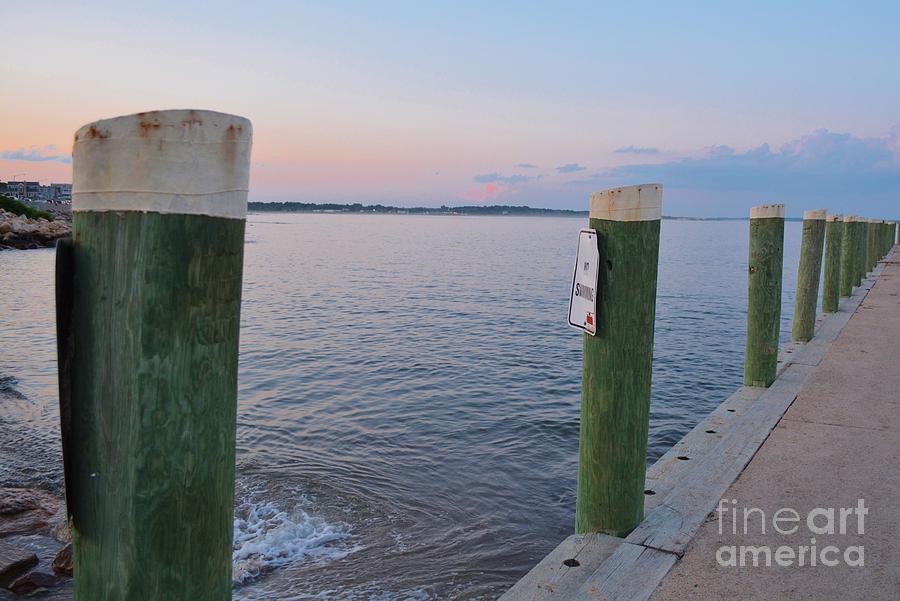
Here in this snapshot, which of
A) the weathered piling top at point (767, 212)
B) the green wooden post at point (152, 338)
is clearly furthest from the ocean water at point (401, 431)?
the green wooden post at point (152, 338)

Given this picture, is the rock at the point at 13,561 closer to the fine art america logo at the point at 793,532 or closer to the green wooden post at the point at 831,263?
the fine art america logo at the point at 793,532

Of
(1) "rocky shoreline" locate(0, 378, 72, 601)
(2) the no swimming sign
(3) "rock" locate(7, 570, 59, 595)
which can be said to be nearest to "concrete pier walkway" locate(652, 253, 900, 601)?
(2) the no swimming sign

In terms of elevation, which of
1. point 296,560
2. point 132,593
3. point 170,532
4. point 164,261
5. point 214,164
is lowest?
point 296,560

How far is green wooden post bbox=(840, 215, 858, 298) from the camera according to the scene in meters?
13.2

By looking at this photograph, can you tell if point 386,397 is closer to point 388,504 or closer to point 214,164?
point 388,504

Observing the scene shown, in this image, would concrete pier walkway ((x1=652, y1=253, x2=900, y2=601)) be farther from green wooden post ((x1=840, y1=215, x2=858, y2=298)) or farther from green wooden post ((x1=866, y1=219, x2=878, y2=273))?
green wooden post ((x1=866, y1=219, x2=878, y2=273))

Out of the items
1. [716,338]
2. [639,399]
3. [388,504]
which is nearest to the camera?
[639,399]

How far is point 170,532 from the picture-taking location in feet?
5.71

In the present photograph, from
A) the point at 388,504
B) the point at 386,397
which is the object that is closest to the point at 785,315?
the point at 386,397

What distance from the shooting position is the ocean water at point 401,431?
5.37m

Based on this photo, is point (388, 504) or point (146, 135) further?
point (388, 504)

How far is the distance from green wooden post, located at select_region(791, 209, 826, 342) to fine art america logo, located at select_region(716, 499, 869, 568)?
534cm

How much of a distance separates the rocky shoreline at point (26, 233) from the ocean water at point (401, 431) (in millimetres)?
23248

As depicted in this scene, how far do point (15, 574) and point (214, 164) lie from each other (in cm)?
454
